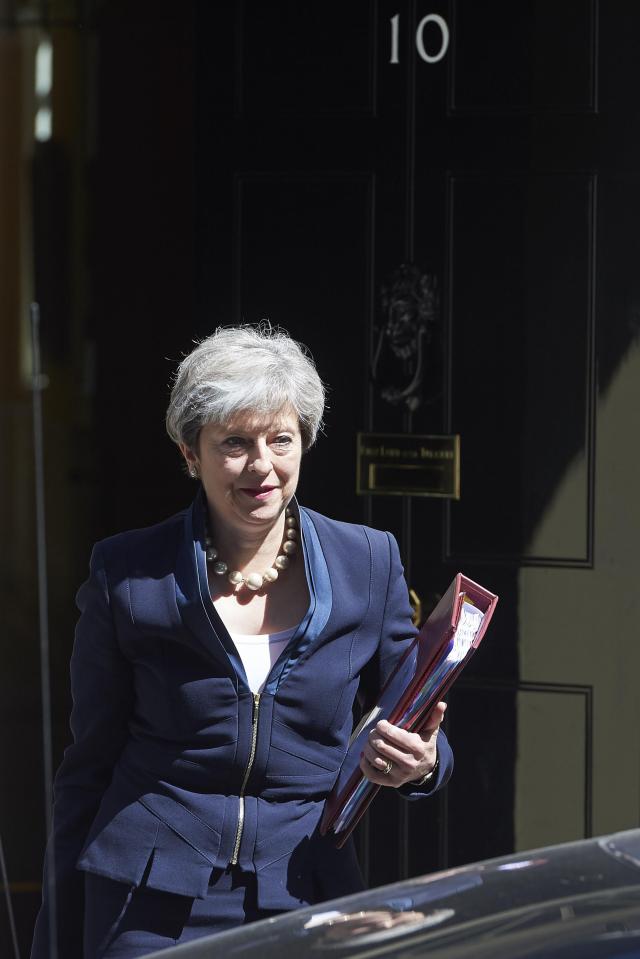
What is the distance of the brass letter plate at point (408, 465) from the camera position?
3.96 metres

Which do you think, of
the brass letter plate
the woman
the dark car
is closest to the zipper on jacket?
the woman

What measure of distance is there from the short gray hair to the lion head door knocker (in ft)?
5.29

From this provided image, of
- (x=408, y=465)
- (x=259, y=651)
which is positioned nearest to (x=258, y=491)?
(x=259, y=651)

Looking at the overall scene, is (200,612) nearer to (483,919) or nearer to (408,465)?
(483,919)

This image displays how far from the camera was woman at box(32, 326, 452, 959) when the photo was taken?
2.28m

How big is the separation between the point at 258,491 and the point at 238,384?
0.18 metres

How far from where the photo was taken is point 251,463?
229 cm

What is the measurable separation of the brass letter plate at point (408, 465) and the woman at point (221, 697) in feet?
5.16

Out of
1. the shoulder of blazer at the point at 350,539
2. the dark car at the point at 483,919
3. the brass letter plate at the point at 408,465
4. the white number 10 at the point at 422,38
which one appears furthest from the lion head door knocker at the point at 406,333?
the dark car at the point at 483,919

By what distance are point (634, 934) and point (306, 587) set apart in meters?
0.93

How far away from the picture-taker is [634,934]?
167 cm

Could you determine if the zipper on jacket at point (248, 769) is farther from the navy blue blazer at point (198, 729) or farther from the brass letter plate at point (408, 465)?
the brass letter plate at point (408, 465)

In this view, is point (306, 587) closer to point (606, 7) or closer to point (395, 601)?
point (395, 601)

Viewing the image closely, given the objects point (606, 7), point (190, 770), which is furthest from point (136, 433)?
point (190, 770)
